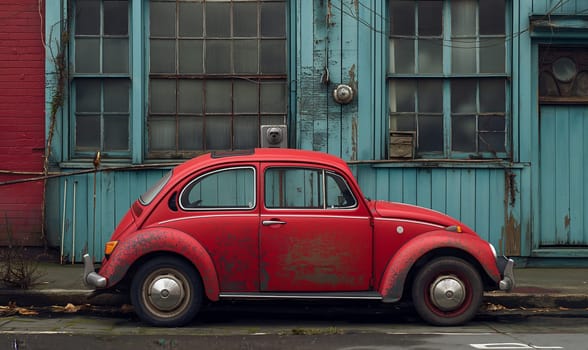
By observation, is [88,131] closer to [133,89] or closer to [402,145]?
[133,89]

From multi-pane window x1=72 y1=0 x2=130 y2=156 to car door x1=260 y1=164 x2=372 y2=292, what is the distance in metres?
4.42

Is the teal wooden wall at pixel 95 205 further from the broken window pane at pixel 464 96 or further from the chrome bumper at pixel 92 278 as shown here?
the broken window pane at pixel 464 96

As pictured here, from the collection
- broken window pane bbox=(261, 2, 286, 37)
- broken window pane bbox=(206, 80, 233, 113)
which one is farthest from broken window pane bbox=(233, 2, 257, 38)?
broken window pane bbox=(206, 80, 233, 113)

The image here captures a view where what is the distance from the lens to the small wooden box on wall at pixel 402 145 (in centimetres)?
1253

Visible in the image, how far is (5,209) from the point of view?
12.7 meters

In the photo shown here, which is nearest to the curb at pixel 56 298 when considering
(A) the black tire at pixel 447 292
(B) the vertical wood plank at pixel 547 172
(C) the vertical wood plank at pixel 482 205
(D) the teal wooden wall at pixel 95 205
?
(D) the teal wooden wall at pixel 95 205

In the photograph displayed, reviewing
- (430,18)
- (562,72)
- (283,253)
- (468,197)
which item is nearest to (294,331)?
(283,253)

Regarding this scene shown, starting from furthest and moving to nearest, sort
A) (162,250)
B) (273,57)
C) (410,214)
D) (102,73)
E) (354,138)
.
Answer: (273,57) < (102,73) < (354,138) < (410,214) < (162,250)

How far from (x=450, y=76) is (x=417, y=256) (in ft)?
14.6

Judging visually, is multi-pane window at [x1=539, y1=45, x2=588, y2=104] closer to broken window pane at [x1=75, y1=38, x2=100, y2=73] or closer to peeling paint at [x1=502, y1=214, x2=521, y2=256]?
peeling paint at [x1=502, y1=214, x2=521, y2=256]

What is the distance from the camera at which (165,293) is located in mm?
8758

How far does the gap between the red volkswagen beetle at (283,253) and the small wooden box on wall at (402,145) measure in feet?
11.5

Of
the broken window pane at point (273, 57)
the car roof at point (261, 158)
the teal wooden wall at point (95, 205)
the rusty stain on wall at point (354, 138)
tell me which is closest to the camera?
the car roof at point (261, 158)

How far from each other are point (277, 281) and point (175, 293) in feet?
3.23
